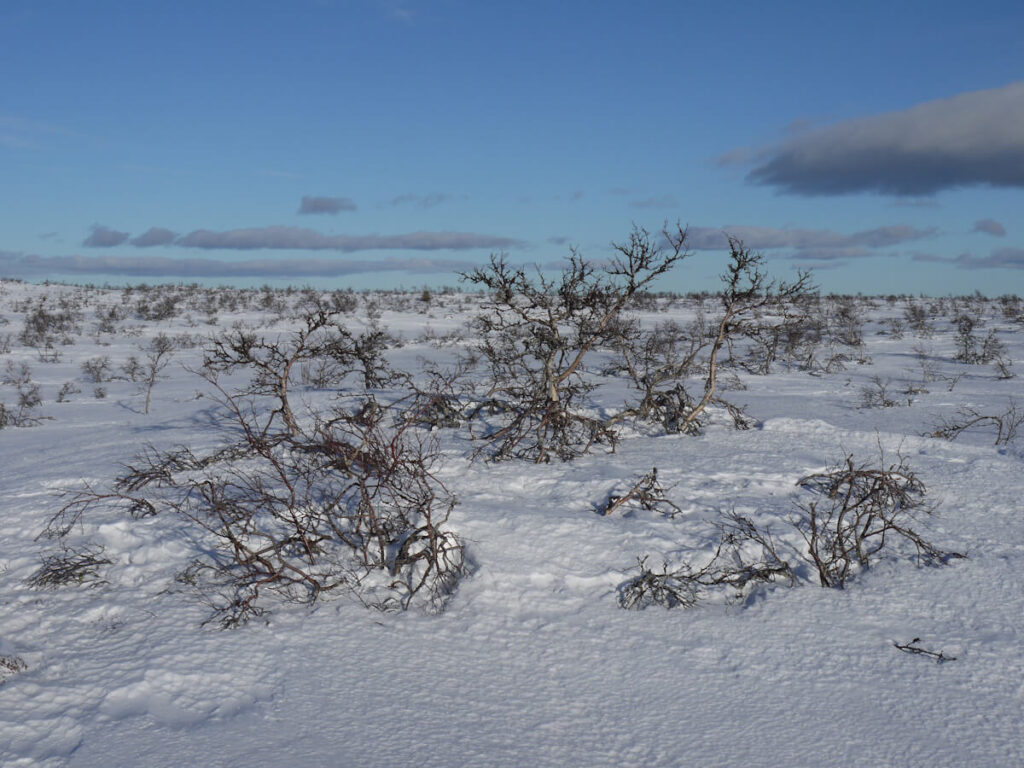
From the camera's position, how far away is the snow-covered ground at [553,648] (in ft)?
8.87

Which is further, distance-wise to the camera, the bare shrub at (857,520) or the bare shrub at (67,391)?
the bare shrub at (67,391)

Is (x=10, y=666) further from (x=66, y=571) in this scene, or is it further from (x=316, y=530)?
(x=316, y=530)

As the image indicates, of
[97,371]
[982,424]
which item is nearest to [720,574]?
[982,424]

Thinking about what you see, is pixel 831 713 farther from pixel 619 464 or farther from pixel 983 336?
pixel 983 336

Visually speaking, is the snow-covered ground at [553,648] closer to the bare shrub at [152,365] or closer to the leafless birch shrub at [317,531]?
the leafless birch shrub at [317,531]

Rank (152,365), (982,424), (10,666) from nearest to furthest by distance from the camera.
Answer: (10,666)
(982,424)
(152,365)

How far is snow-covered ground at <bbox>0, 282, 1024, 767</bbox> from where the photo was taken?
2.71 metres

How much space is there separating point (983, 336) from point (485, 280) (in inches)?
527

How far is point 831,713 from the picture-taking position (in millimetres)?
2914

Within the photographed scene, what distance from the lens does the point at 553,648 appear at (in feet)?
11.0

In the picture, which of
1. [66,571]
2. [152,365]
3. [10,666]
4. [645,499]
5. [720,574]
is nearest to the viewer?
[10,666]

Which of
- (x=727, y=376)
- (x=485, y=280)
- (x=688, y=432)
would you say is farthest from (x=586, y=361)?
(x=485, y=280)

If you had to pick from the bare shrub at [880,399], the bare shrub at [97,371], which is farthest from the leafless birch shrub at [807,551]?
the bare shrub at [97,371]

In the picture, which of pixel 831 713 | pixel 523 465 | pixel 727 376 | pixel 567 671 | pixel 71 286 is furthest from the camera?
pixel 71 286
